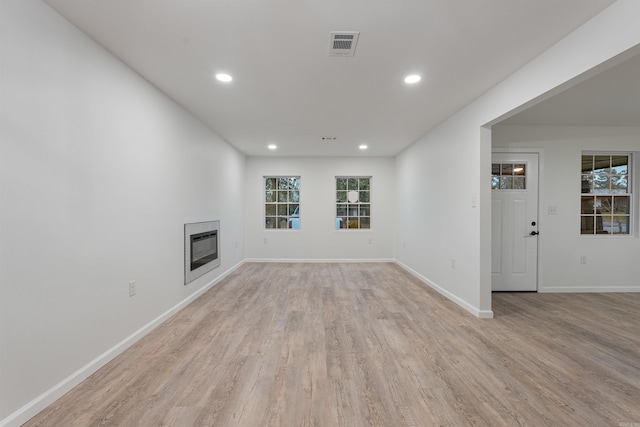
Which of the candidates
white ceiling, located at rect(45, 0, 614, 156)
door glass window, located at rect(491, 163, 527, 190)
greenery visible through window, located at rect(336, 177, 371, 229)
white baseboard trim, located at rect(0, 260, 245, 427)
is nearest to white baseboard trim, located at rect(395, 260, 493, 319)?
door glass window, located at rect(491, 163, 527, 190)

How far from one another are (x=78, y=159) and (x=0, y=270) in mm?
844

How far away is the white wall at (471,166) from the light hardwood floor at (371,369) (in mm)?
668

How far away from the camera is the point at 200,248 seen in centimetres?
383

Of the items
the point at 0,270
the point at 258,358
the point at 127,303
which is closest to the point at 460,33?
the point at 258,358

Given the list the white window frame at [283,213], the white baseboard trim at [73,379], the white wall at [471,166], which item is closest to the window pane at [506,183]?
the white wall at [471,166]

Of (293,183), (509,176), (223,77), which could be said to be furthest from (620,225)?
(223,77)

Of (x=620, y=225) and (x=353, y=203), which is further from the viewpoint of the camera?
(x=353, y=203)

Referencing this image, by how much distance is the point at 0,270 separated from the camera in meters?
1.40

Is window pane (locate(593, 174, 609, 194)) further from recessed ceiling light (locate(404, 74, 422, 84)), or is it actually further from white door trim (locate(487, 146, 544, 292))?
recessed ceiling light (locate(404, 74, 422, 84))

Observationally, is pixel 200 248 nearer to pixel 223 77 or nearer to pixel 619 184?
pixel 223 77

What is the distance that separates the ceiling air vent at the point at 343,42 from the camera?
1907mm

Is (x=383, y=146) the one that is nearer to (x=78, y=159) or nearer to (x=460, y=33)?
(x=460, y=33)

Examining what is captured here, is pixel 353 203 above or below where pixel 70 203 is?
above

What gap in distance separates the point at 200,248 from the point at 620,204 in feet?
21.2
